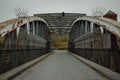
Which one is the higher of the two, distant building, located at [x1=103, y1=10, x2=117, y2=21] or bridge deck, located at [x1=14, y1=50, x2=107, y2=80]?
distant building, located at [x1=103, y1=10, x2=117, y2=21]

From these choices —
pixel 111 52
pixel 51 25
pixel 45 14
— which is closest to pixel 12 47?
pixel 111 52

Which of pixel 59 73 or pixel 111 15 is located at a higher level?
pixel 111 15

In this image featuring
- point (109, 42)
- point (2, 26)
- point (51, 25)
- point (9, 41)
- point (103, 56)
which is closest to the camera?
point (2, 26)

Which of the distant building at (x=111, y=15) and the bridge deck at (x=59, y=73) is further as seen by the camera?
the distant building at (x=111, y=15)

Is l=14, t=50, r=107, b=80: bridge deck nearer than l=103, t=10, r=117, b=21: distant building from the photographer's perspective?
Yes

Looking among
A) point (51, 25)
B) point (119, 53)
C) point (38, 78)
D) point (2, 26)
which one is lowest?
point (38, 78)

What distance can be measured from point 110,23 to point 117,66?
78.1 inches

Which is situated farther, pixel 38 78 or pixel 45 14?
pixel 45 14

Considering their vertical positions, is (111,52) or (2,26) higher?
(2,26)

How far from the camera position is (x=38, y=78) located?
12.3 metres

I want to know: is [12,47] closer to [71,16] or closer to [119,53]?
[119,53]

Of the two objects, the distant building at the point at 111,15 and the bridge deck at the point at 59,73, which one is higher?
the distant building at the point at 111,15

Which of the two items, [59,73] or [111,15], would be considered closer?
[59,73]

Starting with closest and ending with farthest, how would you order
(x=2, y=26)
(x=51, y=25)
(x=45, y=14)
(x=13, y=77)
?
(x=13, y=77)
(x=2, y=26)
(x=45, y=14)
(x=51, y=25)
